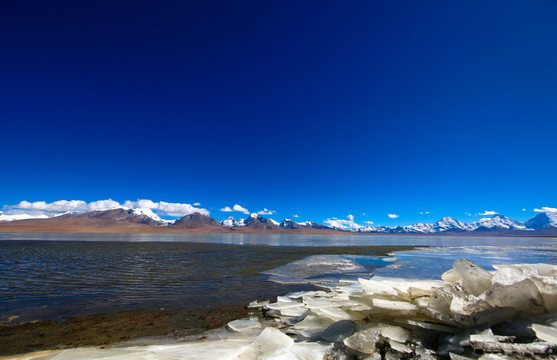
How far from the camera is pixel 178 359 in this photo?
12.7 feet

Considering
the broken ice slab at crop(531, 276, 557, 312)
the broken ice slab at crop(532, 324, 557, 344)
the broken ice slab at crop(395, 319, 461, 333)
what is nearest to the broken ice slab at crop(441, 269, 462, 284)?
the broken ice slab at crop(531, 276, 557, 312)

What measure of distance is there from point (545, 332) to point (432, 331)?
1.23 m

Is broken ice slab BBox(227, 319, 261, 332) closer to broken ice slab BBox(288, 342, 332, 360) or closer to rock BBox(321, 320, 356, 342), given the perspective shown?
broken ice slab BBox(288, 342, 332, 360)

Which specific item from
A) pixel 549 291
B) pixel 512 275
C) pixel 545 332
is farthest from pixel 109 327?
pixel 549 291

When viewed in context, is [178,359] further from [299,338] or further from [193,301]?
[193,301]

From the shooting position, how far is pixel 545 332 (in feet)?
10.3

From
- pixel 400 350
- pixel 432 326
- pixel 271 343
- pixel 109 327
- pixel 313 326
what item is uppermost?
pixel 432 326

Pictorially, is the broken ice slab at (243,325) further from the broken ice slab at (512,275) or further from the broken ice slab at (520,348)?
the broken ice slab at (512,275)

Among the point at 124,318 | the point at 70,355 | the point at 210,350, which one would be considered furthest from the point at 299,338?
the point at 124,318

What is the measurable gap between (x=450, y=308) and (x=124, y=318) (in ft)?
24.2

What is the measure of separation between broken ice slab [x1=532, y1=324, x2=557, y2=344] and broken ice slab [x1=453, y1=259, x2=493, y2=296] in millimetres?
1122

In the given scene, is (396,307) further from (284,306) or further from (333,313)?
(284,306)

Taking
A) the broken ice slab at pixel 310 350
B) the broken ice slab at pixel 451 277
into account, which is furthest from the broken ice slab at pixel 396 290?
the broken ice slab at pixel 310 350

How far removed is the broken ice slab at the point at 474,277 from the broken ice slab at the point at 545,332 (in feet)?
3.68
